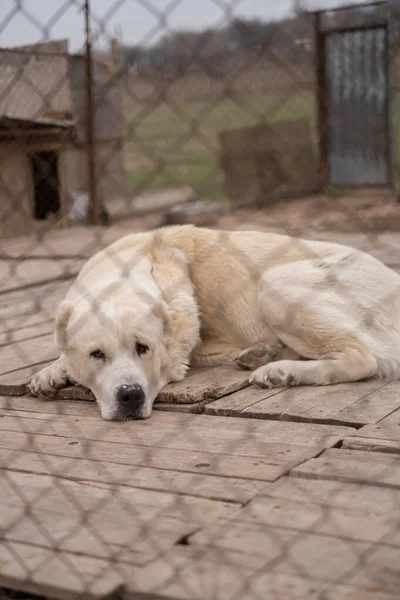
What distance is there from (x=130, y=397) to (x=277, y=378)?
0.52 m

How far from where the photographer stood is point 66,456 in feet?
8.64

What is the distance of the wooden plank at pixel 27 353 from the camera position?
3726 millimetres

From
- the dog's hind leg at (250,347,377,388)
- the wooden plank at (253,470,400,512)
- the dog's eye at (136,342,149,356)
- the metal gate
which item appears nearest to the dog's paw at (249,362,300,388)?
the dog's hind leg at (250,347,377,388)

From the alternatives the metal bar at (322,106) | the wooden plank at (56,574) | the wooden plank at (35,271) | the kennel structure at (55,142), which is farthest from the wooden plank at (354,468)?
the metal bar at (322,106)

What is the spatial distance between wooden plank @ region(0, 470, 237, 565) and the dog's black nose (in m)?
0.61

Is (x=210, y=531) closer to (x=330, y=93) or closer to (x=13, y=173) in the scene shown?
(x=13, y=173)

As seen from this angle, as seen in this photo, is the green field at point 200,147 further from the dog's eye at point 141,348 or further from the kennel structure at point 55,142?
the dog's eye at point 141,348

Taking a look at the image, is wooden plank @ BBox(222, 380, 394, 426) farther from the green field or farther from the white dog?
the green field

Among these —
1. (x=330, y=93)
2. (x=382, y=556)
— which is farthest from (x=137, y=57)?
(x=330, y=93)

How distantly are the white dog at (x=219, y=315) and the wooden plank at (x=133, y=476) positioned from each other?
45cm

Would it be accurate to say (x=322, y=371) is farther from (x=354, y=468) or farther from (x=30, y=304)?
(x=30, y=304)

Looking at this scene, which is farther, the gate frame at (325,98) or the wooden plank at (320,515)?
the gate frame at (325,98)

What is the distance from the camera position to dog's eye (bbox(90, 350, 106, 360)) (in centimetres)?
315

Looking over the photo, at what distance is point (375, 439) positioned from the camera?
2.54m
